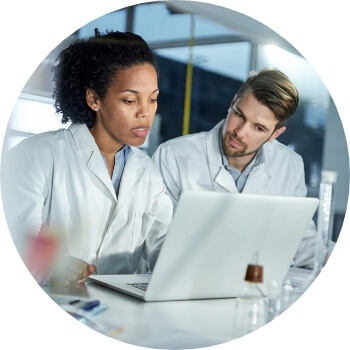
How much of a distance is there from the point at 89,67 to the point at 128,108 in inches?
5.9

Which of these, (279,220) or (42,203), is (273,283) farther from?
(42,203)

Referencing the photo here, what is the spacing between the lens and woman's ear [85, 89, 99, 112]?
1.80 m

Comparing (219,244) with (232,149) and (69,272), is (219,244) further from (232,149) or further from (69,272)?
(69,272)

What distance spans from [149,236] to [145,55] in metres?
0.49

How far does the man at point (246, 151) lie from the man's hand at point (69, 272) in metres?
0.31

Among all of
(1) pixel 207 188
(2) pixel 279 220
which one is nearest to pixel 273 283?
(2) pixel 279 220

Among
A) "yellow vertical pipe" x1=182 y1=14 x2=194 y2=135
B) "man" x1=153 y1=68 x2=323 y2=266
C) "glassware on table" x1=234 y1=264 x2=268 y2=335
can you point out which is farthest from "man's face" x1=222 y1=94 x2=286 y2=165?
"glassware on table" x1=234 y1=264 x2=268 y2=335

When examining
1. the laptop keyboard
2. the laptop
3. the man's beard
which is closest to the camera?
the laptop

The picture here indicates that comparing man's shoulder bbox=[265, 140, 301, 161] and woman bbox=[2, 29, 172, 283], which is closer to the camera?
woman bbox=[2, 29, 172, 283]

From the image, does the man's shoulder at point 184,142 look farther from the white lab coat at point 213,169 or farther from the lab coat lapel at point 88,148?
the lab coat lapel at point 88,148

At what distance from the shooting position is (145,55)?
1.83 m

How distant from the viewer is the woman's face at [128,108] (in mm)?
1797

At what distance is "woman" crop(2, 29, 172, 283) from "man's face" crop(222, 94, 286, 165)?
225 mm

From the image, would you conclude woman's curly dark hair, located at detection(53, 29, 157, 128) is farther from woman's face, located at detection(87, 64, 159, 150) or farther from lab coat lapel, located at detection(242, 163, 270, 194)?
lab coat lapel, located at detection(242, 163, 270, 194)
